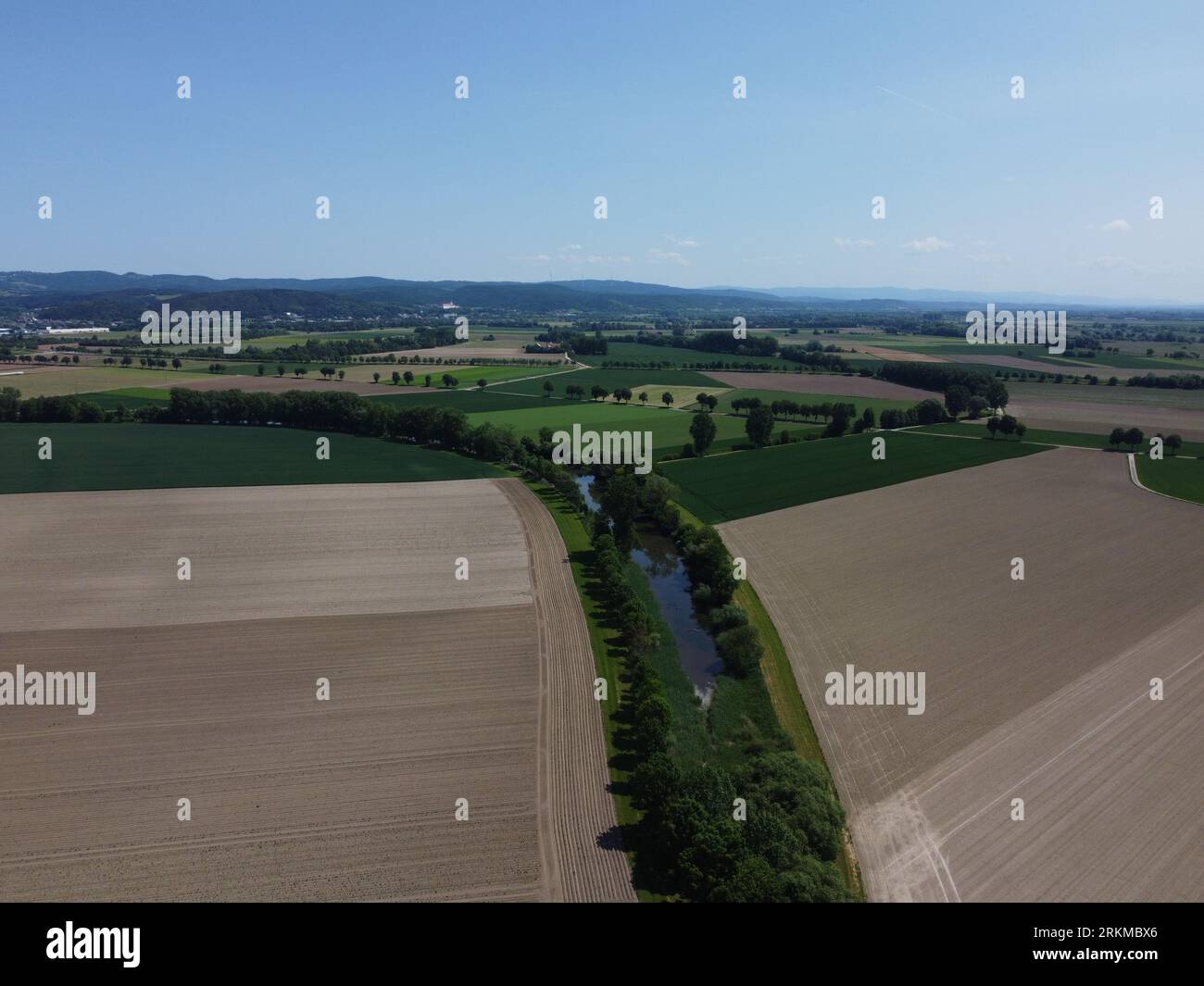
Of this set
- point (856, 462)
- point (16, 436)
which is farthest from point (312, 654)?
point (16, 436)

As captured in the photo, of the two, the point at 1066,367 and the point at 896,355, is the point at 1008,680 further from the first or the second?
the point at 896,355

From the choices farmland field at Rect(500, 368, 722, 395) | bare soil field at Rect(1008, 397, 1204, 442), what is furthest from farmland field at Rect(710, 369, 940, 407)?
bare soil field at Rect(1008, 397, 1204, 442)

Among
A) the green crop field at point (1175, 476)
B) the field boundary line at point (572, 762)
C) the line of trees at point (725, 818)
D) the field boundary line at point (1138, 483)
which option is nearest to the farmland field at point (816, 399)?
the field boundary line at point (1138, 483)

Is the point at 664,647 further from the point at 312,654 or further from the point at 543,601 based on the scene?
the point at 312,654

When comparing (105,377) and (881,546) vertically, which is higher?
(105,377)

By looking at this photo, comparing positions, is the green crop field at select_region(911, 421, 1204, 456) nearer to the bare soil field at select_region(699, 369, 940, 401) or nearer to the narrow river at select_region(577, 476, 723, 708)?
the bare soil field at select_region(699, 369, 940, 401)
